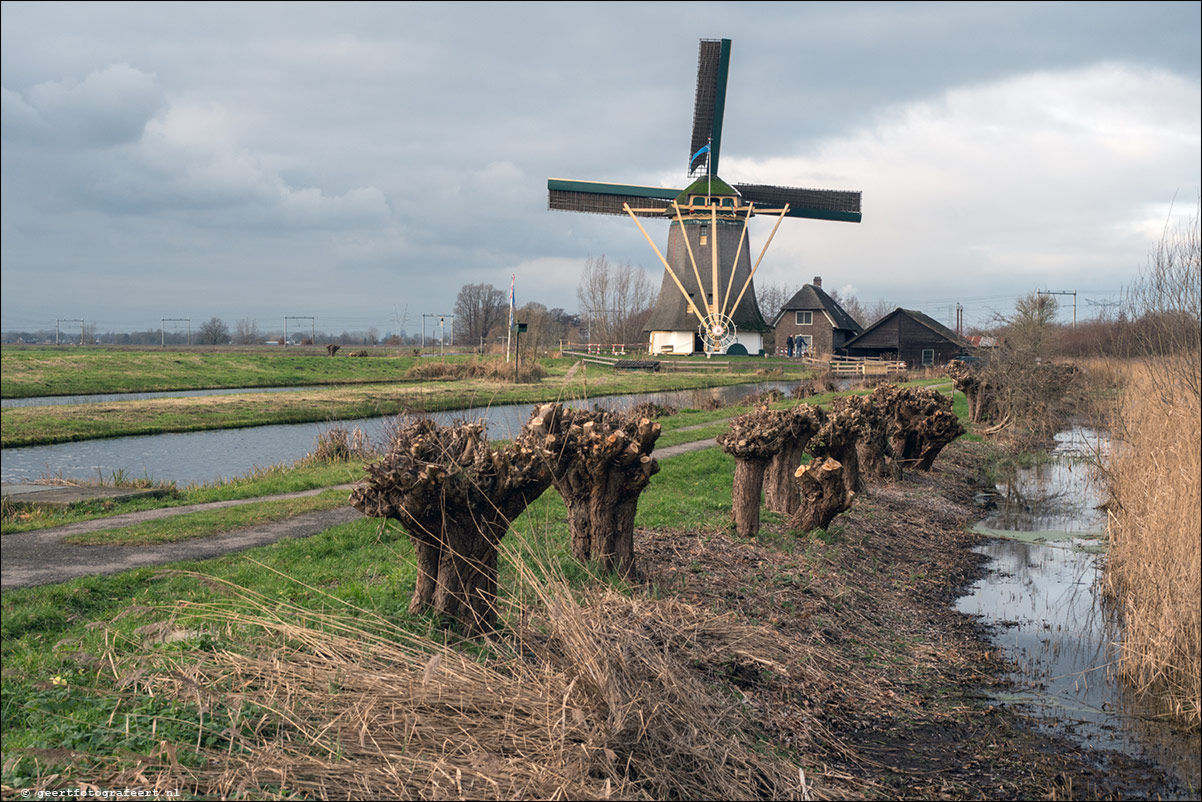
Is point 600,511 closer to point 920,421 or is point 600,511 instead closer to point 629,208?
point 920,421

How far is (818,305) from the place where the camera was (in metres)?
66.5

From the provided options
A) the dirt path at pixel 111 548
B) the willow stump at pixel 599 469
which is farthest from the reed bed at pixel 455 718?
the dirt path at pixel 111 548

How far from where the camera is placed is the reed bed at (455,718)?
12.5 feet

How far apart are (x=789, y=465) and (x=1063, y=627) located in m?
3.78

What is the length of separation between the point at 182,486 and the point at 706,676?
11.8 metres

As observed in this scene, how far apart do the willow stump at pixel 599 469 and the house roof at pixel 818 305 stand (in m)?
61.3

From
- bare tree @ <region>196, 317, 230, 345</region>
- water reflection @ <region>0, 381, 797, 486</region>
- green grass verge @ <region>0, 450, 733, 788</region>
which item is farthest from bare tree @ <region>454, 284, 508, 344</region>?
green grass verge @ <region>0, 450, 733, 788</region>

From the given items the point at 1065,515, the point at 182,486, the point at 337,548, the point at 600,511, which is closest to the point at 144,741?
the point at 600,511

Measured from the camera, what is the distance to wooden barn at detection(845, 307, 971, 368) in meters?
57.1

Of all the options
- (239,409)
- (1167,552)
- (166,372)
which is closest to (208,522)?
(1167,552)

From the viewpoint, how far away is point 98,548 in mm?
8523

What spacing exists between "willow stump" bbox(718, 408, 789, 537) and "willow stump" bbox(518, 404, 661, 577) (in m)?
2.42

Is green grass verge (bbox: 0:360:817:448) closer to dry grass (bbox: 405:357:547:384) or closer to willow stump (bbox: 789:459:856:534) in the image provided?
dry grass (bbox: 405:357:547:384)

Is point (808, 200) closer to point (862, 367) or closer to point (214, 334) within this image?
point (862, 367)
